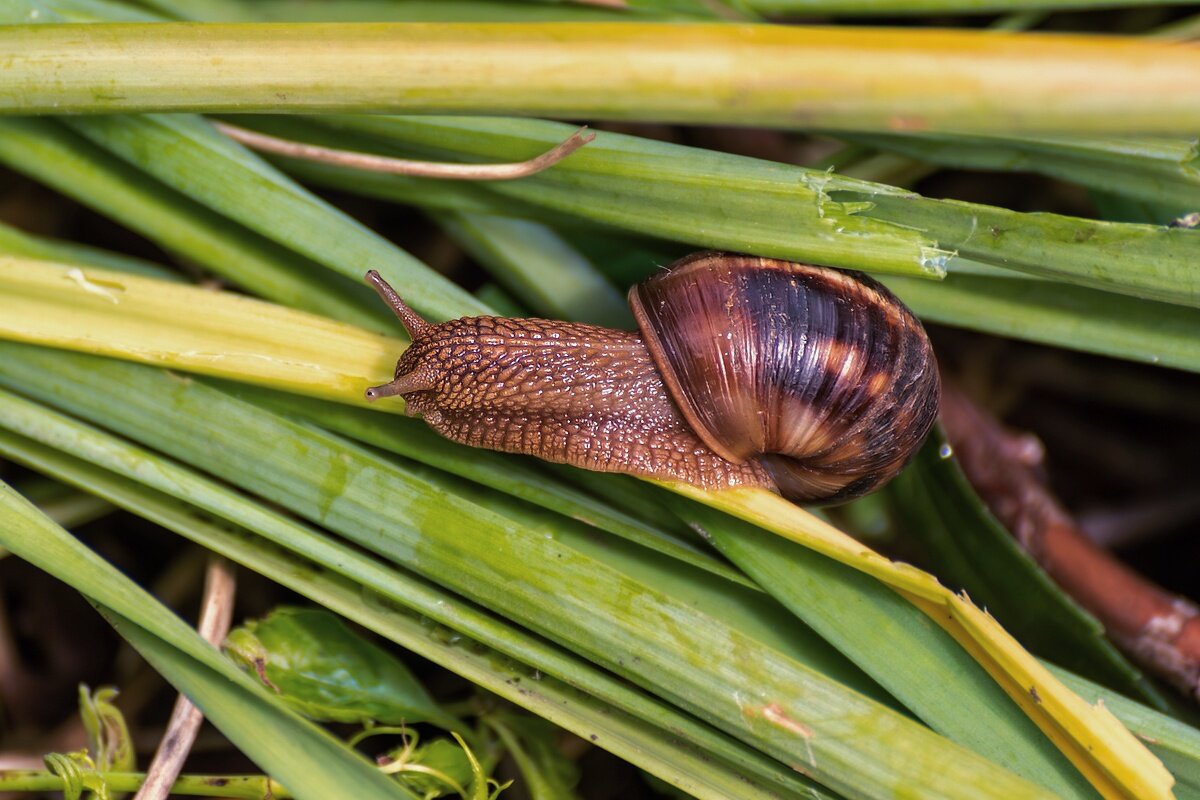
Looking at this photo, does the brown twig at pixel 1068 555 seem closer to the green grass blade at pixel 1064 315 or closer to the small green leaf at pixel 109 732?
the green grass blade at pixel 1064 315

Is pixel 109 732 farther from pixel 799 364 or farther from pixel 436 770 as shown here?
pixel 799 364

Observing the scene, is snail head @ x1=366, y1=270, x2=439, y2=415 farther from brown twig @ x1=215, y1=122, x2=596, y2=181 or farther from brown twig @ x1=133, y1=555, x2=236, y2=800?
brown twig @ x1=133, y1=555, x2=236, y2=800

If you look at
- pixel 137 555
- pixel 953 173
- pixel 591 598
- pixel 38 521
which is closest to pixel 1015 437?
pixel 953 173

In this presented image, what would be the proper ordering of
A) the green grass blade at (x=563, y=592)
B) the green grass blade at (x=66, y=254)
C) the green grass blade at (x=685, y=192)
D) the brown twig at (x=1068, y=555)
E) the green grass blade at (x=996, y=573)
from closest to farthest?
the green grass blade at (x=563, y=592)
the green grass blade at (x=685, y=192)
the green grass blade at (x=996, y=573)
the green grass blade at (x=66, y=254)
the brown twig at (x=1068, y=555)

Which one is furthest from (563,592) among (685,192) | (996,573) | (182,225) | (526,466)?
(182,225)

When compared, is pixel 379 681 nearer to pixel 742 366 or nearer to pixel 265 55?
pixel 742 366

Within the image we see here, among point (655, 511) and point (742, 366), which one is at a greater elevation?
point (742, 366)

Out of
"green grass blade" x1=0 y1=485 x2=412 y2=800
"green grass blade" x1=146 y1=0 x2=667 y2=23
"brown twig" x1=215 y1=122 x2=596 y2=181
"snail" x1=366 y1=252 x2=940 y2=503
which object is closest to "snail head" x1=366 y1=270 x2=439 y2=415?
"snail" x1=366 y1=252 x2=940 y2=503

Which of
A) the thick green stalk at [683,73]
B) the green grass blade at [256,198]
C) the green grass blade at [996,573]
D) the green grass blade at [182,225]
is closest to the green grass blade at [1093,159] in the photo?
the green grass blade at [996,573]
